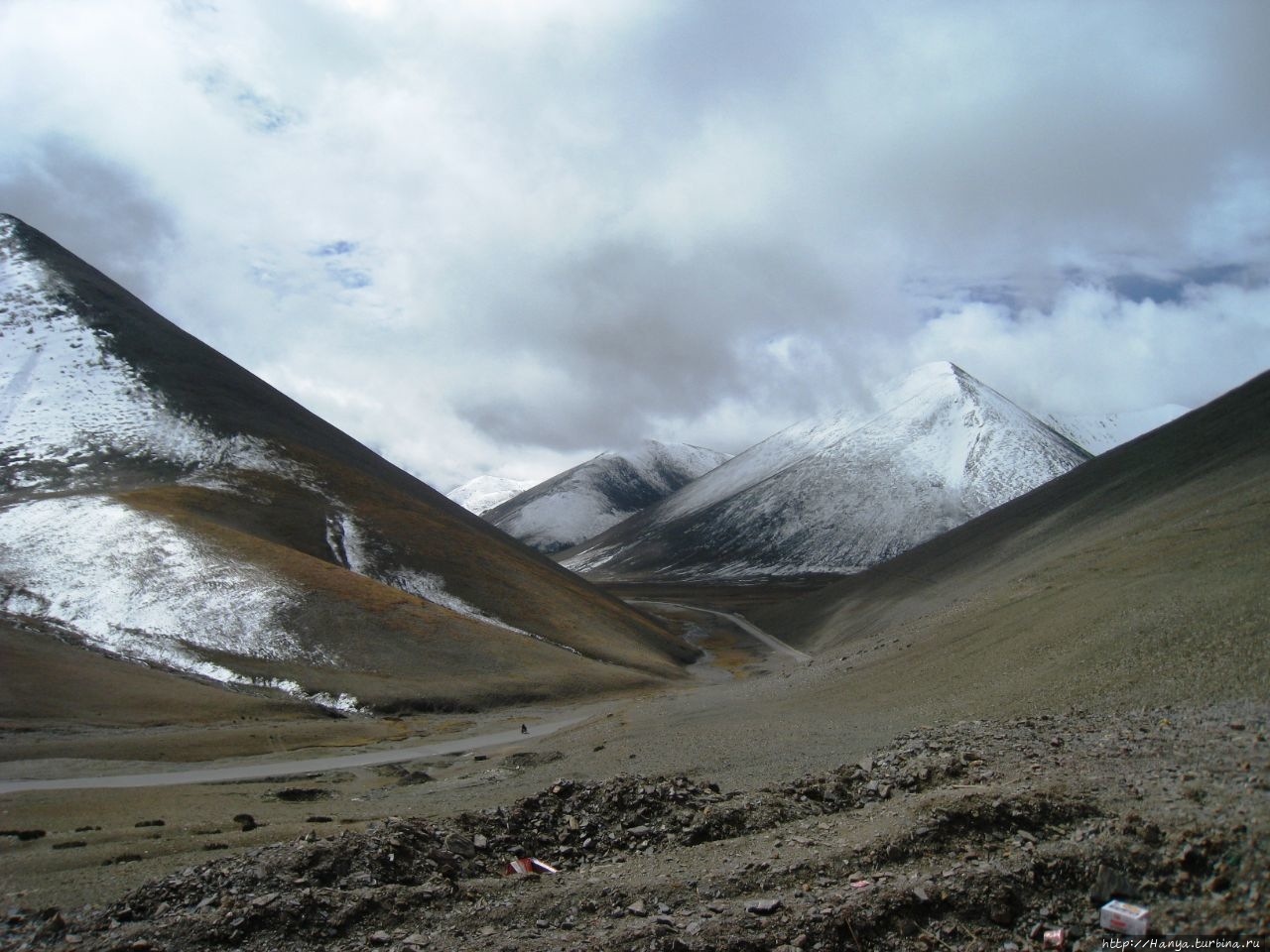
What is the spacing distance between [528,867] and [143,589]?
200ft

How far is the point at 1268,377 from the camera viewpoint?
86.8 meters

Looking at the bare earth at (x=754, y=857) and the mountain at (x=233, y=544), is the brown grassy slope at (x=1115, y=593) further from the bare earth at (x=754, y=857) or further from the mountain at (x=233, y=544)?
the mountain at (x=233, y=544)

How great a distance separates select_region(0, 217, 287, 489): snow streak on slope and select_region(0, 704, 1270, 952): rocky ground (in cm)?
8768

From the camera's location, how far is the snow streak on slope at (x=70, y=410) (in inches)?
3617

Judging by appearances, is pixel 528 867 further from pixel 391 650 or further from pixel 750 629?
pixel 750 629

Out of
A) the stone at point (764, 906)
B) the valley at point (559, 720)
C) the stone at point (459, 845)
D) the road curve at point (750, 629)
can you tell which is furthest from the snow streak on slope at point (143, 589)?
the stone at point (764, 906)

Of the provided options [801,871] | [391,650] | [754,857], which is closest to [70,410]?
[391,650]

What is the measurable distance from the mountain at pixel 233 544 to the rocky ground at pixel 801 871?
43290 millimetres

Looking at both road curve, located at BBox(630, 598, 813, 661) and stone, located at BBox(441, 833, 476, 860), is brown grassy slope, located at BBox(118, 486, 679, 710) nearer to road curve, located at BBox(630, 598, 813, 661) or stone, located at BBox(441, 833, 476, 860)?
road curve, located at BBox(630, 598, 813, 661)

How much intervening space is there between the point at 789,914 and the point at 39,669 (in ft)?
177

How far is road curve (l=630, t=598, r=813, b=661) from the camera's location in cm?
9249

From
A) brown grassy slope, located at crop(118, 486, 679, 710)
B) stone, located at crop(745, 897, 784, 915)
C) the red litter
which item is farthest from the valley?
the red litter

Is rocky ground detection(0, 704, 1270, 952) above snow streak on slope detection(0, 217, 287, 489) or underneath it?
underneath

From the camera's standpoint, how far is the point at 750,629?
12756 centimetres
